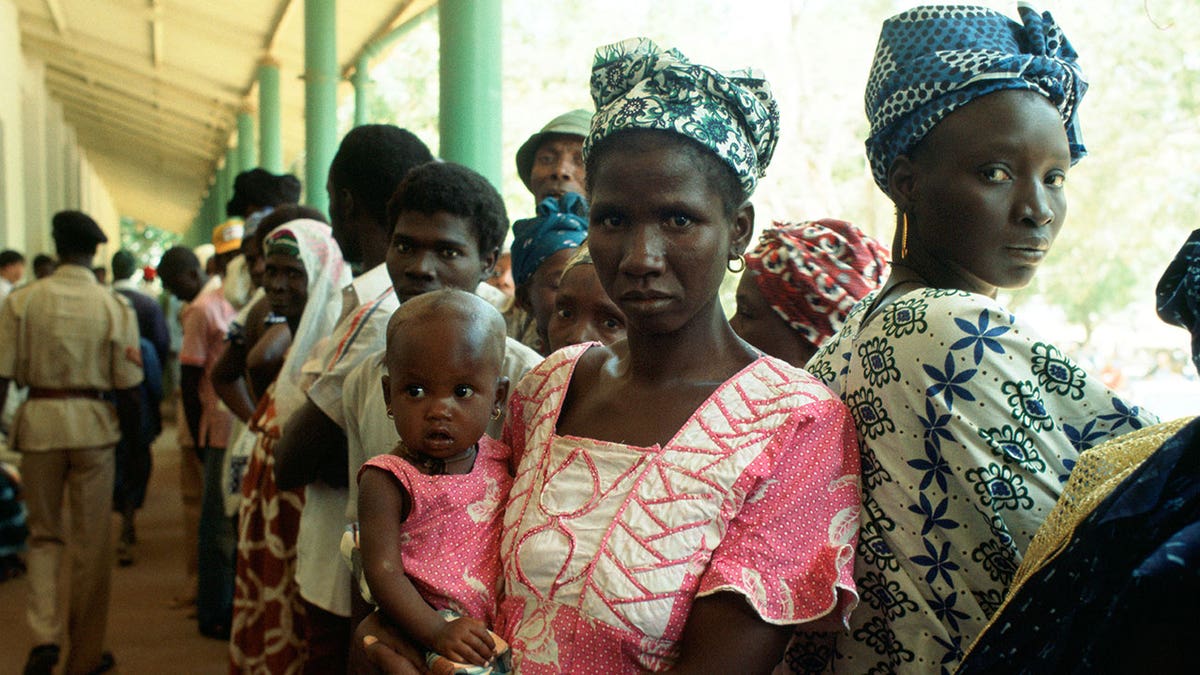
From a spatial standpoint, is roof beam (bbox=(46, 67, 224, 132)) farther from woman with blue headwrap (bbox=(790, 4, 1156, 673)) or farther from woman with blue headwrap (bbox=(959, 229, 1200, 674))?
woman with blue headwrap (bbox=(959, 229, 1200, 674))

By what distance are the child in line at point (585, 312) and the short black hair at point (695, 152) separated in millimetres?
779

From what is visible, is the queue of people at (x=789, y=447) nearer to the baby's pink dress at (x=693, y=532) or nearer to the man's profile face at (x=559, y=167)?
the baby's pink dress at (x=693, y=532)

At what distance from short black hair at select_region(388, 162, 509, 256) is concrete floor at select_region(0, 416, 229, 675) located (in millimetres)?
3652

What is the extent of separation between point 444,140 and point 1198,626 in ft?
12.0

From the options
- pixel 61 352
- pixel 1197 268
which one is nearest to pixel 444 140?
pixel 61 352

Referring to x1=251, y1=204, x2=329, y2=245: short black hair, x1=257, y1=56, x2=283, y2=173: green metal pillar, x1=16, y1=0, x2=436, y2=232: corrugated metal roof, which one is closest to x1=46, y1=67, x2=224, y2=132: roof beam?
x1=16, y1=0, x2=436, y2=232: corrugated metal roof

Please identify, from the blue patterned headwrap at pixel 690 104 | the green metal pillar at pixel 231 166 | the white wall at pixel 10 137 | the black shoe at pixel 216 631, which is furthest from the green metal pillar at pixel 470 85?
the green metal pillar at pixel 231 166

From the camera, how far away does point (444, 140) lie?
13.8 feet

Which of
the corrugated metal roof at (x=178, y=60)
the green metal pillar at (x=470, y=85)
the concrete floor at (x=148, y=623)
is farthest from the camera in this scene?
the corrugated metal roof at (x=178, y=60)

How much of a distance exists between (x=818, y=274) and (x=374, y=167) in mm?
1356

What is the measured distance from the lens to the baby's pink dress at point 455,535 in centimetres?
163

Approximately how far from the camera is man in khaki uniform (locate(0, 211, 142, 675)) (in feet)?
16.3

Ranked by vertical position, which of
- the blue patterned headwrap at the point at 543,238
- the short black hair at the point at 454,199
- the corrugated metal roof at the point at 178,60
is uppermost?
A: the corrugated metal roof at the point at 178,60

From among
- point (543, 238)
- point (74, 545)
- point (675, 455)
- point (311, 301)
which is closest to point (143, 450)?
point (74, 545)
